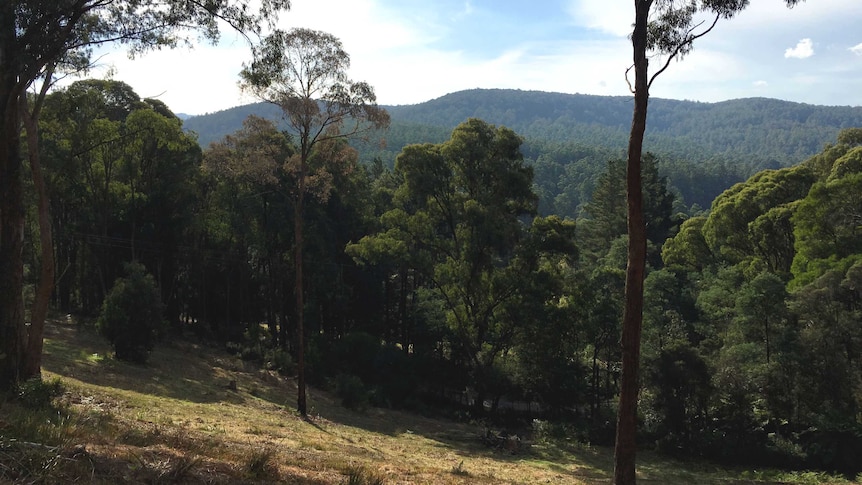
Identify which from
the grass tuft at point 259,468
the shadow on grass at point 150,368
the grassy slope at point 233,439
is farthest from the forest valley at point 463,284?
the grass tuft at point 259,468

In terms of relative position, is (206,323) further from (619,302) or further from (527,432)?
(619,302)

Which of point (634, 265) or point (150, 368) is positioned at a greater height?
point (634, 265)

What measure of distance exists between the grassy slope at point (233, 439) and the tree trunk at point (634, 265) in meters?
2.95

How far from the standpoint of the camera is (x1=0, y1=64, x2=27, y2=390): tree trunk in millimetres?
10016

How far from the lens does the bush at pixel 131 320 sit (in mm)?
21281

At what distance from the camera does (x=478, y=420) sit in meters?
25.8

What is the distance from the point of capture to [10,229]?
1032 centimetres

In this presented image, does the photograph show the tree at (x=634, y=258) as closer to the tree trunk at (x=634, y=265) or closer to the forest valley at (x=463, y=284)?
the tree trunk at (x=634, y=265)

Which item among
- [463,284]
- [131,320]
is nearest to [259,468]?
[131,320]

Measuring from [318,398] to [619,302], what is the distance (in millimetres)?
15399

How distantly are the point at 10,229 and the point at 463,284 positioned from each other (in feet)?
57.6

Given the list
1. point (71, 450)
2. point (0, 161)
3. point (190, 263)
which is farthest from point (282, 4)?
point (190, 263)

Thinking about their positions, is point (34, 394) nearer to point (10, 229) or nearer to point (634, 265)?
point (10, 229)

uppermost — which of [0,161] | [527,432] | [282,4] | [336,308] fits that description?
[282,4]
